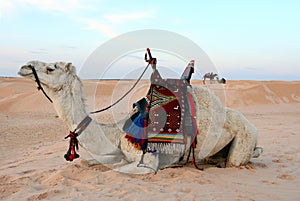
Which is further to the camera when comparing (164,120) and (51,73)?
(164,120)

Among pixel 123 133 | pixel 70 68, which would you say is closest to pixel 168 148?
pixel 123 133

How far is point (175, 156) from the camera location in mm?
5152

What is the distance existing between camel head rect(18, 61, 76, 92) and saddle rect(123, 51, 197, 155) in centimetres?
114

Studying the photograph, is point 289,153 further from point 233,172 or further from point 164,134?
point 164,134

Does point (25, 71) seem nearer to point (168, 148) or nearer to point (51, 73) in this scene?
point (51, 73)

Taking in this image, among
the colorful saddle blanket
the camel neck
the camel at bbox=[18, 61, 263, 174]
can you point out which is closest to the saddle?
the colorful saddle blanket

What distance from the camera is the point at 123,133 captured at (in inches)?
199

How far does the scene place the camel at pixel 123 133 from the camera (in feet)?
15.5

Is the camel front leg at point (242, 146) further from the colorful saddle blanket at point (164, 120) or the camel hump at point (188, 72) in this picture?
the camel hump at point (188, 72)

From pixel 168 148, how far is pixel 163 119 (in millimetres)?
445

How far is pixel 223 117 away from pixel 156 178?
1.57m

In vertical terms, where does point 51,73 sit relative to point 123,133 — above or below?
above

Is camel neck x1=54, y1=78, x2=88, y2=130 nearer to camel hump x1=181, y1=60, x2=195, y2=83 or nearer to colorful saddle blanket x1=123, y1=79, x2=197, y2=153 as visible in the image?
colorful saddle blanket x1=123, y1=79, x2=197, y2=153

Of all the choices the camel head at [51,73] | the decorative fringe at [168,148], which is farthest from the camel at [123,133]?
the decorative fringe at [168,148]
